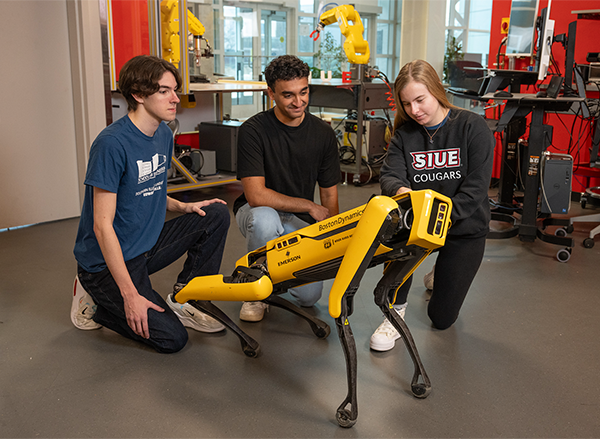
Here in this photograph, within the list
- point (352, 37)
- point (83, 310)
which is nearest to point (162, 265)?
point (83, 310)

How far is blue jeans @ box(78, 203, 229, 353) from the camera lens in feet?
6.72

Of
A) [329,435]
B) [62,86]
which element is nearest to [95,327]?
[329,435]

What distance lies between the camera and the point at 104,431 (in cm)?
161

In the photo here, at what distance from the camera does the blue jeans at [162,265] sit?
6.72 ft

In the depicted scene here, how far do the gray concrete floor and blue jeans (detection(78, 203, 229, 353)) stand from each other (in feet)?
0.27

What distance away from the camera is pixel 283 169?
7.82ft

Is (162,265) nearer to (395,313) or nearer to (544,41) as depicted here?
(395,313)

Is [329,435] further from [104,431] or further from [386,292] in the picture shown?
[104,431]

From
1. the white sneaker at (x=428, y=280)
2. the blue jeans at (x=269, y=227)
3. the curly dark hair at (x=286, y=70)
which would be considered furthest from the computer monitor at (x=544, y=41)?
the blue jeans at (x=269, y=227)

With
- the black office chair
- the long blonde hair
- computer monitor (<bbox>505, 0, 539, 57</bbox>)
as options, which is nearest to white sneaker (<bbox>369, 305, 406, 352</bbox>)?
the long blonde hair

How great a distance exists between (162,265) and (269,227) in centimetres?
48

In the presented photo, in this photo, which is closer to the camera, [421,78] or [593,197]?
[421,78]

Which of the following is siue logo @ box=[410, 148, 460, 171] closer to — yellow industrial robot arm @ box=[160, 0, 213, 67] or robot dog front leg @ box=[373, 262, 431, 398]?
robot dog front leg @ box=[373, 262, 431, 398]

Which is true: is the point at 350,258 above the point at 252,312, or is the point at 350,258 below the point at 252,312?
above
